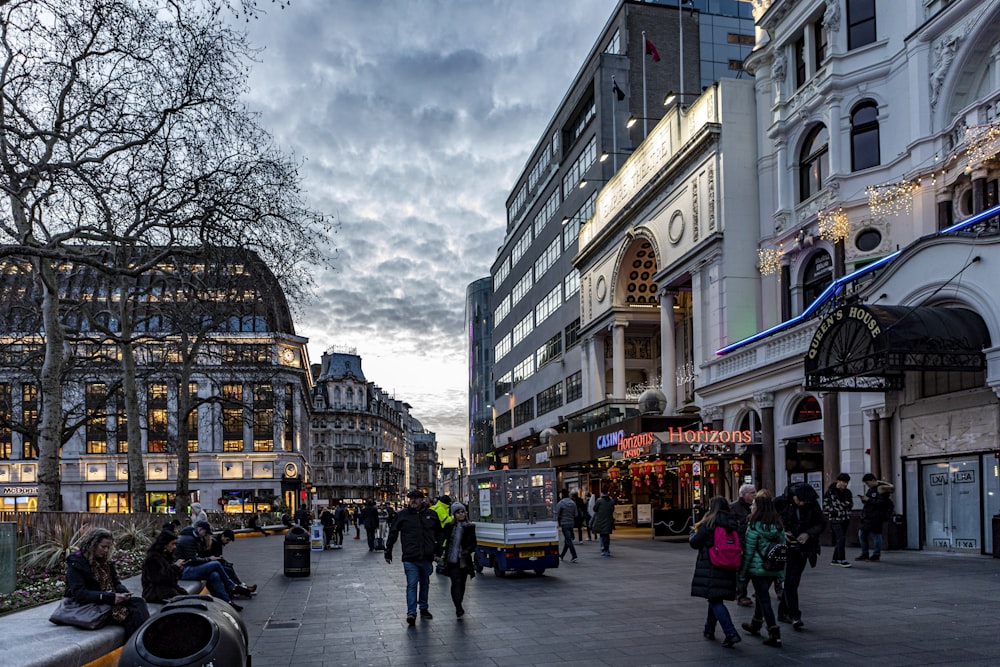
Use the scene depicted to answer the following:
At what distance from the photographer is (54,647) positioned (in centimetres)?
750

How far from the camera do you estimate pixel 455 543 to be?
13922mm

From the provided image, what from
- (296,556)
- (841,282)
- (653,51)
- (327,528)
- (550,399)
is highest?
(653,51)

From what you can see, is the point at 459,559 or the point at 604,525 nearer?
the point at 459,559

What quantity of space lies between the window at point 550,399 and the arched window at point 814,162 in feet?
98.4

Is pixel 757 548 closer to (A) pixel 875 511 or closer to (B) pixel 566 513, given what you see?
(A) pixel 875 511

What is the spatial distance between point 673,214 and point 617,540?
557 inches

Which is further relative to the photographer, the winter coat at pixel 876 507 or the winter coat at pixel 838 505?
the winter coat at pixel 876 507

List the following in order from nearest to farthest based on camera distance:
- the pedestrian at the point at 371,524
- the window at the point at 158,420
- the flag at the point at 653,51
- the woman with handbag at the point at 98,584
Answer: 1. the woman with handbag at the point at 98,584
2. the pedestrian at the point at 371,524
3. the flag at the point at 653,51
4. the window at the point at 158,420

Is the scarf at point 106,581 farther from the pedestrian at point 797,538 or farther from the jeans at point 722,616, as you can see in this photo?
the pedestrian at point 797,538

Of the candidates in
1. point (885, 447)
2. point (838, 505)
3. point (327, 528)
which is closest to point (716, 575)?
point (838, 505)

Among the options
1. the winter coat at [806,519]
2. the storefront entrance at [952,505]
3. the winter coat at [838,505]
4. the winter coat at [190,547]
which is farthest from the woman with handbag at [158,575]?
the storefront entrance at [952,505]

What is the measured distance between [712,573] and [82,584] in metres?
6.31

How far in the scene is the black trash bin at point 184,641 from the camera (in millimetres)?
6430

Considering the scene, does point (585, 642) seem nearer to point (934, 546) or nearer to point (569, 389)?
point (934, 546)
